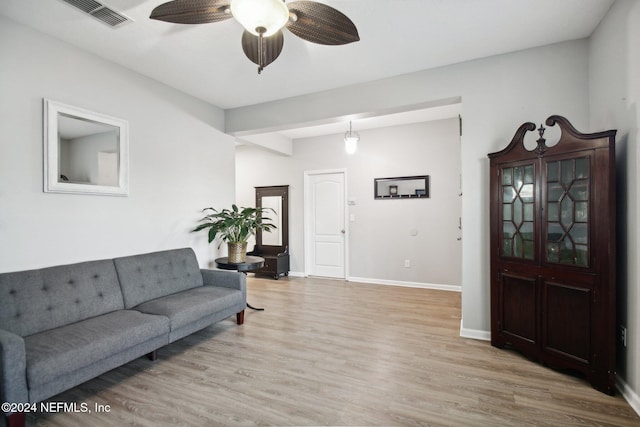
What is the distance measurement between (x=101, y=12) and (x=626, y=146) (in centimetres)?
381

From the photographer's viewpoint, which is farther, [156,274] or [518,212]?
[156,274]

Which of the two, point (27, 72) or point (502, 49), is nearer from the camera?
point (27, 72)

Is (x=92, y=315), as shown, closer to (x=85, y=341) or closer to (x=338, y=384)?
(x=85, y=341)

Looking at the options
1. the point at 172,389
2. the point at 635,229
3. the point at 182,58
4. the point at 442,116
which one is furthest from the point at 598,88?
the point at 172,389

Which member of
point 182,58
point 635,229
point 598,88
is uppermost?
point 182,58

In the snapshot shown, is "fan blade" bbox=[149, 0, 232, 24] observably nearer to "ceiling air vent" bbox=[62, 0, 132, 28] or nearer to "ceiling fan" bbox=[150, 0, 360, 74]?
"ceiling fan" bbox=[150, 0, 360, 74]

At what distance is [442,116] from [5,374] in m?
5.37

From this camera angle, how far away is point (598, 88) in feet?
8.24

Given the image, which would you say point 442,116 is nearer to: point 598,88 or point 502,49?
point 502,49

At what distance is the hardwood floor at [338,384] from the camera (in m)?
1.91

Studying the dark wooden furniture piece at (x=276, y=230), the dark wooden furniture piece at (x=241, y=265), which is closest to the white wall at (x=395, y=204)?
the dark wooden furniture piece at (x=276, y=230)

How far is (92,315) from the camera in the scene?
2539mm

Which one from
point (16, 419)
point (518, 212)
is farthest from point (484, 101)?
point (16, 419)

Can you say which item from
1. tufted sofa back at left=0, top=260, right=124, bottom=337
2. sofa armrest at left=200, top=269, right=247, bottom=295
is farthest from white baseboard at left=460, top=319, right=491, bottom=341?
tufted sofa back at left=0, top=260, right=124, bottom=337
